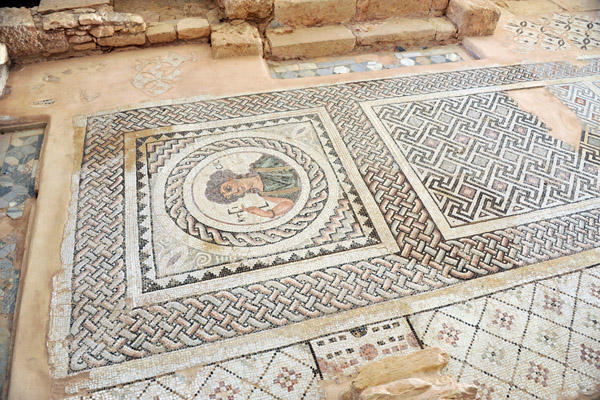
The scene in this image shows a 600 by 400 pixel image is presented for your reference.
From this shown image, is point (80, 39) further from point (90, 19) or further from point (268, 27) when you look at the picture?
point (268, 27)

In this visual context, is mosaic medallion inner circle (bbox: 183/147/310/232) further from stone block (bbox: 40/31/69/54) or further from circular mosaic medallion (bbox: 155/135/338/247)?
stone block (bbox: 40/31/69/54)

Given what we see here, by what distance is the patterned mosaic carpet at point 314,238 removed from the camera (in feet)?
6.01

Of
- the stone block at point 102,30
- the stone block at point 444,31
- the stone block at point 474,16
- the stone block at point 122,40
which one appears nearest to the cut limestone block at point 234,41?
the stone block at point 122,40

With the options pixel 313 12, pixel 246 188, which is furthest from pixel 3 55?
pixel 313 12

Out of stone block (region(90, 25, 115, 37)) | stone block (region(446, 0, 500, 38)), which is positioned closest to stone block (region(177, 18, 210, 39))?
stone block (region(90, 25, 115, 37))

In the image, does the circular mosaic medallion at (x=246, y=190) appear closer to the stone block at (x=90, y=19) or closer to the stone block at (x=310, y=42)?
the stone block at (x=310, y=42)

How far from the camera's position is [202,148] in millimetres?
2764

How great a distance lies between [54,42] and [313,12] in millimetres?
2059

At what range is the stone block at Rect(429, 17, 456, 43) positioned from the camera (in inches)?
156

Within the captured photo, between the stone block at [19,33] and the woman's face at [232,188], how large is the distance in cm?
204

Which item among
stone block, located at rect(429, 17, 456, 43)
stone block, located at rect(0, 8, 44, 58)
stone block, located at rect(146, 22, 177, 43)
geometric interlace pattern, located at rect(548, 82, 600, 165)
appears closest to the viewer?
geometric interlace pattern, located at rect(548, 82, 600, 165)

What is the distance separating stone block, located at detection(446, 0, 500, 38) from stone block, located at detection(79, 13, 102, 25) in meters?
2.97

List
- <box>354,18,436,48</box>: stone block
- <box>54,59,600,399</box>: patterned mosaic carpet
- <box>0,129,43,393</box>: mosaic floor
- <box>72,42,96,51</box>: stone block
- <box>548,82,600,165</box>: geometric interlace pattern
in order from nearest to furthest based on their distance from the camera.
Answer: <box>54,59,600,399</box>: patterned mosaic carpet, <box>0,129,43,393</box>: mosaic floor, <box>548,82,600,165</box>: geometric interlace pattern, <box>72,42,96,51</box>: stone block, <box>354,18,436,48</box>: stone block

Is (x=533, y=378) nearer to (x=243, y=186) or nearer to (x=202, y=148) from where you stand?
(x=243, y=186)
